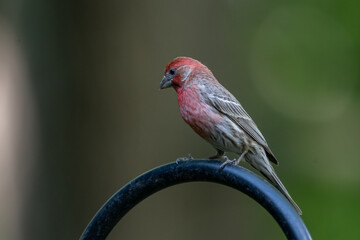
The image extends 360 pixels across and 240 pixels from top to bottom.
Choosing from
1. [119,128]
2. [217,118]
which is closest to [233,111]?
[217,118]

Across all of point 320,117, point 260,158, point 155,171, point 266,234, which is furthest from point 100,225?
point 320,117

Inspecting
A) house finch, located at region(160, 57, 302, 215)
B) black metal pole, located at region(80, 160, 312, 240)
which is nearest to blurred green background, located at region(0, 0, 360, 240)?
A: house finch, located at region(160, 57, 302, 215)

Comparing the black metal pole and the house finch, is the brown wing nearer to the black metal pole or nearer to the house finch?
the house finch

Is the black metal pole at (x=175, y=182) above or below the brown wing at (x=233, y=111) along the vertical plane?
below

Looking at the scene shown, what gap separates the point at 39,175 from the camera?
6.29 m

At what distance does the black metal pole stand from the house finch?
1.54 metres

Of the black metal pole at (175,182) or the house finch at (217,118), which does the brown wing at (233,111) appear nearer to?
the house finch at (217,118)

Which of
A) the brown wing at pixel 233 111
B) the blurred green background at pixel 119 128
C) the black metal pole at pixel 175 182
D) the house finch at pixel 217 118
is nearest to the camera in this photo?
the black metal pole at pixel 175 182

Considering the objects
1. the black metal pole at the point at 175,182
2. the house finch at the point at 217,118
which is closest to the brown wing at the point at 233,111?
the house finch at the point at 217,118

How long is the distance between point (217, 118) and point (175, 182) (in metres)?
1.74

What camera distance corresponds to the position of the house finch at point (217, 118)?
4.67 metres

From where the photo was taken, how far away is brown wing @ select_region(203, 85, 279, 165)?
4.85 metres

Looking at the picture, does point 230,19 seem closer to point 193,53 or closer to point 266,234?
point 193,53

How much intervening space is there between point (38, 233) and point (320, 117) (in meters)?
4.34
